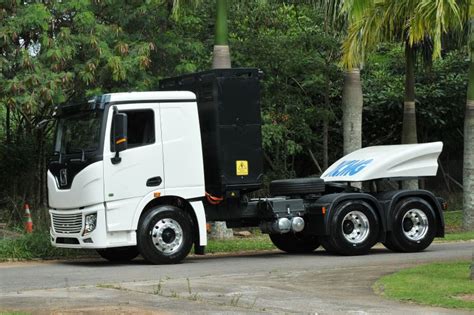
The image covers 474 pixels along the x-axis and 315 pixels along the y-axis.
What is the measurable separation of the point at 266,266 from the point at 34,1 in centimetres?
903

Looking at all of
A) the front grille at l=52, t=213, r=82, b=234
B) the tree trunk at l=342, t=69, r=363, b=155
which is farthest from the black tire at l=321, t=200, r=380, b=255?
the tree trunk at l=342, t=69, r=363, b=155

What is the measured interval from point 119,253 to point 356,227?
453 cm

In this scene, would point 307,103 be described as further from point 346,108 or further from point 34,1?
point 34,1

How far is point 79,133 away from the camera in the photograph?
53.1 feet

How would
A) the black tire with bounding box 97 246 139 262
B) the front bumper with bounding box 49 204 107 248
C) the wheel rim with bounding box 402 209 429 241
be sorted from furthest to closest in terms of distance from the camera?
the wheel rim with bounding box 402 209 429 241 < the black tire with bounding box 97 246 139 262 < the front bumper with bounding box 49 204 107 248

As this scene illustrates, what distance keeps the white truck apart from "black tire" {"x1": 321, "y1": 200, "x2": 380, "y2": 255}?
19 mm

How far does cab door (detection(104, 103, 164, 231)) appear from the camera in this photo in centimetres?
1555

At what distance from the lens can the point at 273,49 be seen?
24.7 m

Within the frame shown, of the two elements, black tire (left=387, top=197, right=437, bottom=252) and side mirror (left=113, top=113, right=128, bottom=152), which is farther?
black tire (left=387, top=197, right=437, bottom=252)

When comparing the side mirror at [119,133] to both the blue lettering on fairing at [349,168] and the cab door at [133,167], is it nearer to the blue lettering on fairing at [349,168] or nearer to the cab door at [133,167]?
the cab door at [133,167]

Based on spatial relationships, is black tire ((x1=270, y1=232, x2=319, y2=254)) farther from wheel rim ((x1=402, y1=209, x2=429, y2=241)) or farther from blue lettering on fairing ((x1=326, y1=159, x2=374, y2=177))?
wheel rim ((x1=402, y1=209, x2=429, y2=241))

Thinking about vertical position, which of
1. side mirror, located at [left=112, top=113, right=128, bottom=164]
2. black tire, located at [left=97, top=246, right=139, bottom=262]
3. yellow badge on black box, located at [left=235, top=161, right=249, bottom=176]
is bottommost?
black tire, located at [left=97, top=246, right=139, bottom=262]

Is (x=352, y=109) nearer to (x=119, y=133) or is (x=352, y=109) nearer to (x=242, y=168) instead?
(x=242, y=168)

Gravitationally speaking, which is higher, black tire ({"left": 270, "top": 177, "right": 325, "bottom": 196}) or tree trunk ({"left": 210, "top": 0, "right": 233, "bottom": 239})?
tree trunk ({"left": 210, "top": 0, "right": 233, "bottom": 239})
